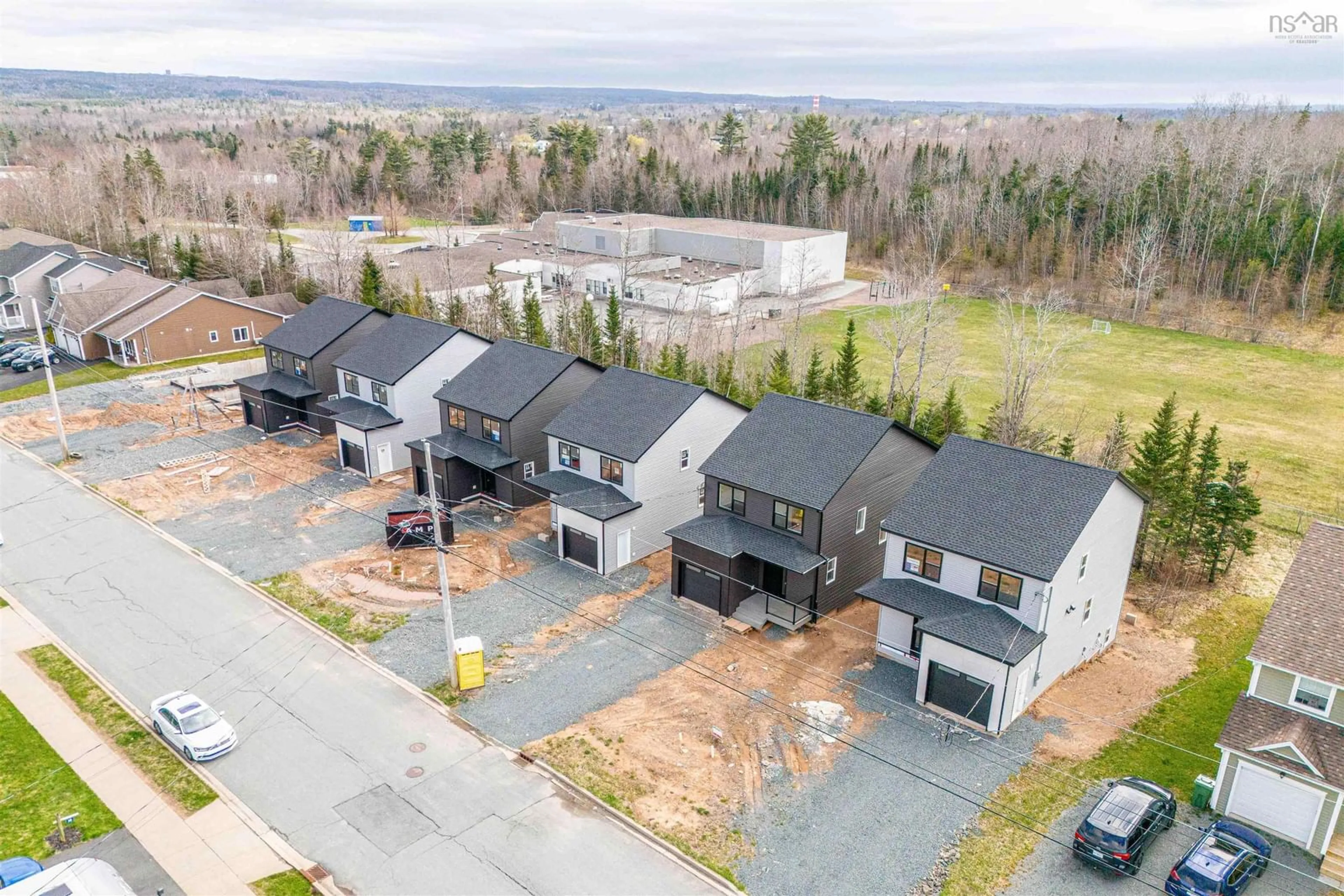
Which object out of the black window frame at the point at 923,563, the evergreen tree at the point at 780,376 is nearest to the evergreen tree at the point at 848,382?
the evergreen tree at the point at 780,376

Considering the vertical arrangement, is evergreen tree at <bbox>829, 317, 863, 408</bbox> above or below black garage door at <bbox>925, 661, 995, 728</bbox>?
above

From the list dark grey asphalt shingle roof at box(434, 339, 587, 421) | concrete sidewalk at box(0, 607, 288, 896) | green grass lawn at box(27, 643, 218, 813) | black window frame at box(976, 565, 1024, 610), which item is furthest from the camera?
dark grey asphalt shingle roof at box(434, 339, 587, 421)

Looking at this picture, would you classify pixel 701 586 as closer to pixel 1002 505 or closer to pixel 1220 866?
pixel 1002 505

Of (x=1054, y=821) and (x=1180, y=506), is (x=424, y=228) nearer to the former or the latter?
(x=1180, y=506)

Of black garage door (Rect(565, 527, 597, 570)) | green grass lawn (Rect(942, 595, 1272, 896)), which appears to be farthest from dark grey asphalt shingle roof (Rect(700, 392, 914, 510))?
green grass lawn (Rect(942, 595, 1272, 896))

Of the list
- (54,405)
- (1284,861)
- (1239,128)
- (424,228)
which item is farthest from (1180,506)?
(424,228)

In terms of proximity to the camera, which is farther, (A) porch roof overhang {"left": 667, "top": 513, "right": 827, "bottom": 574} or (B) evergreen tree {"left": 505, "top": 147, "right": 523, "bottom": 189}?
(B) evergreen tree {"left": 505, "top": 147, "right": 523, "bottom": 189}

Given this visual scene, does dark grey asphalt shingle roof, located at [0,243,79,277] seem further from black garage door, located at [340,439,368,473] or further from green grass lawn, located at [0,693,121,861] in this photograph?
green grass lawn, located at [0,693,121,861]
